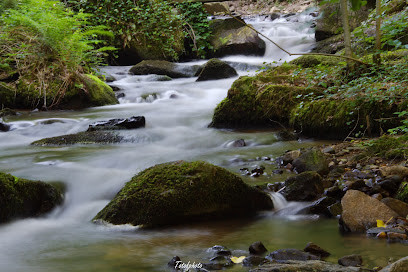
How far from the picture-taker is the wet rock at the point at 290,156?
5.17 metres

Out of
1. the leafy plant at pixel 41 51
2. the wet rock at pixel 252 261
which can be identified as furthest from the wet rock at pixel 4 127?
the wet rock at pixel 252 261

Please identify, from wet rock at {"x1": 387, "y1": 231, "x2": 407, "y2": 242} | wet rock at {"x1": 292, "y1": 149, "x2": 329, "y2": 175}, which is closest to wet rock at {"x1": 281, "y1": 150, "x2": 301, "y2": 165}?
wet rock at {"x1": 292, "y1": 149, "x2": 329, "y2": 175}

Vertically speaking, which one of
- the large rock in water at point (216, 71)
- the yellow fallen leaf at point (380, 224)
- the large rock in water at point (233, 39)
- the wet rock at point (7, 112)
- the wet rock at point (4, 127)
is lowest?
the yellow fallen leaf at point (380, 224)

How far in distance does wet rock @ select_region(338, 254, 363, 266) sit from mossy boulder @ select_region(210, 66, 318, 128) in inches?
179

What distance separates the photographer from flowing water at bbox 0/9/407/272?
2.93m

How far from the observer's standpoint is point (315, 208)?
3676mm

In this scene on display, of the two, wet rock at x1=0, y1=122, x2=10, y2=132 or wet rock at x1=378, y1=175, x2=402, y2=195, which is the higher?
wet rock at x1=0, y1=122, x2=10, y2=132

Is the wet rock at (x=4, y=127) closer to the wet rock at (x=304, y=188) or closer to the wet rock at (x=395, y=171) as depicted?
the wet rock at (x=304, y=188)

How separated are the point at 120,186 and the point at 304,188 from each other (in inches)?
80.1

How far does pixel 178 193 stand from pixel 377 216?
66.8 inches

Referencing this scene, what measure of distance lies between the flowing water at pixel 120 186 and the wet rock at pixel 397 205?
50 centimetres

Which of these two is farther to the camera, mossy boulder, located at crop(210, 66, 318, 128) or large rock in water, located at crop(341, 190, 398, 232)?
mossy boulder, located at crop(210, 66, 318, 128)

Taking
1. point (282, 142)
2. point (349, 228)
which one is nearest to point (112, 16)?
point (282, 142)

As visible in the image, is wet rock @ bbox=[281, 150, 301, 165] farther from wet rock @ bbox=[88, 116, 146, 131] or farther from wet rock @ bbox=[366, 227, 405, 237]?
wet rock @ bbox=[88, 116, 146, 131]
